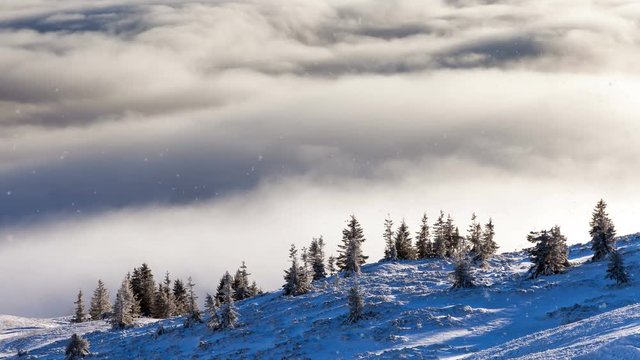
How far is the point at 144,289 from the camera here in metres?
95.0

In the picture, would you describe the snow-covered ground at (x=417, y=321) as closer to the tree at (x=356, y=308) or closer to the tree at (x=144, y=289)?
the tree at (x=356, y=308)

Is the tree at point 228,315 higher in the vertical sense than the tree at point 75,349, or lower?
higher

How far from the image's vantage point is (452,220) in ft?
284

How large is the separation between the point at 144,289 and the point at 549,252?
6154 centimetres

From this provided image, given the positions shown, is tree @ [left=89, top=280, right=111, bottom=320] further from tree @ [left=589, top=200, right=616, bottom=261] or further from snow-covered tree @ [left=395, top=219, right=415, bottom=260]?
tree @ [left=589, top=200, right=616, bottom=261]

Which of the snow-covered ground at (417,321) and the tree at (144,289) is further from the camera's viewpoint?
the tree at (144,289)

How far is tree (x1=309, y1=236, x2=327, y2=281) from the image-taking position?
75125mm

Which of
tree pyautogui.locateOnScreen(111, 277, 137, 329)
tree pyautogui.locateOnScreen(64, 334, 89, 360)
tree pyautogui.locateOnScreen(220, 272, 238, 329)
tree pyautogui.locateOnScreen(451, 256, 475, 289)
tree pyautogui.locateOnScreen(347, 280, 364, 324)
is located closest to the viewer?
tree pyautogui.locateOnScreen(347, 280, 364, 324)

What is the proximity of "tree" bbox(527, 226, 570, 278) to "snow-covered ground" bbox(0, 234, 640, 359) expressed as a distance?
1088 millimetres

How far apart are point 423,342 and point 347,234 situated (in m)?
44.1

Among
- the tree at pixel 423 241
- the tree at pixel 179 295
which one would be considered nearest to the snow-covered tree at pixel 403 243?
the tree at pixel 423 241

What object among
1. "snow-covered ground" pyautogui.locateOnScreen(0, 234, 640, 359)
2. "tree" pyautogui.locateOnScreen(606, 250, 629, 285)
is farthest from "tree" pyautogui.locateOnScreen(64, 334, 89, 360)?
"tree" pyautogui.locateOnScreen(606, 250, 629, 285)

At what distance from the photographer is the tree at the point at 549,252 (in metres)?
51.4

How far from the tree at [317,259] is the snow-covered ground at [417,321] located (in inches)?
439
